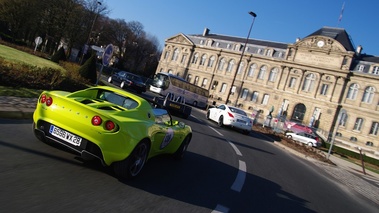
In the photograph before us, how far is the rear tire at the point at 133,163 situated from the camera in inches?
198

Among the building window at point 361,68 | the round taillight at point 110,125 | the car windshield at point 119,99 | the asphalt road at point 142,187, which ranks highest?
the building window at point 361,68

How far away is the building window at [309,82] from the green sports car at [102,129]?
5700 cm

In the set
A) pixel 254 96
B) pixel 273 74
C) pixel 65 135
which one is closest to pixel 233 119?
pixel 65 135

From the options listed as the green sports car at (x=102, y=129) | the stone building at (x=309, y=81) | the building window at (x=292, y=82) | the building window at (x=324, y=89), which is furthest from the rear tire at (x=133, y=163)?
the building window at (x=292, y=82)

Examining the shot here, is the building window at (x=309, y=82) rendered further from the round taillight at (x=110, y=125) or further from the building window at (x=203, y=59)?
the round taillight at (x=110, y=125)

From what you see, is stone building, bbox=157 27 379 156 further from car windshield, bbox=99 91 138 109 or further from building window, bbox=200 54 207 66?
car windshield, bbox=99 91 138 109

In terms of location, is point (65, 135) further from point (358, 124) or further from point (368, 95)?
point (368, 95)

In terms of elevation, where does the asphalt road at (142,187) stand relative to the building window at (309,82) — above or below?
below

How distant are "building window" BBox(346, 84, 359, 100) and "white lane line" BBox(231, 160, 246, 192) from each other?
52.2 metres

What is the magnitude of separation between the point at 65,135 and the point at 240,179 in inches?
163

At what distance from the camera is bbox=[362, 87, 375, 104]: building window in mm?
54219

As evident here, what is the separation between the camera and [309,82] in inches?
2317

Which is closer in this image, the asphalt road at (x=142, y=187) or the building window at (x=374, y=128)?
the asphalt road at (x=142, y=187)

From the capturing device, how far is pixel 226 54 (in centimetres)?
7038
